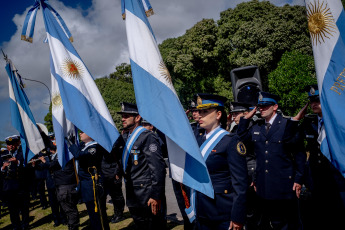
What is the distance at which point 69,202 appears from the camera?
588 centimetres

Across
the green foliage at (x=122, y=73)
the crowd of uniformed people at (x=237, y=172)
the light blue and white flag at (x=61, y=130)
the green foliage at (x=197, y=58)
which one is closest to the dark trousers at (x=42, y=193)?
the crowd of uniformed people at (x=237, y=172)

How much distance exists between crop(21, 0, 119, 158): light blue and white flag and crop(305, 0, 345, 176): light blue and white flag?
2.95 meters

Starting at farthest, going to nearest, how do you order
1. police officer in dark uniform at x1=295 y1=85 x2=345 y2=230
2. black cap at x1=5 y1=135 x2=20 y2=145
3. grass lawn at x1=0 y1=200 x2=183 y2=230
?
black cap at x1=5 y1=135 x2=20 y2=145 < grass lawn at x1=0 y1=200 x2=183 y2=230 < police officer in dark uniform at x1=295 y1=85 x2=345 y2=230

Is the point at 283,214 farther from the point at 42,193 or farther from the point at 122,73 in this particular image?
the point at 122,73

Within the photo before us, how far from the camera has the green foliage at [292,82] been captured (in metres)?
13.9

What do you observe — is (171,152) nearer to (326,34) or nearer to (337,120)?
(337,120)

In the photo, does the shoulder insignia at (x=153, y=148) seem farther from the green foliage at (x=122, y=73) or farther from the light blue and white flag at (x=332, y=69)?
the green foliage at (x=122, y=73)

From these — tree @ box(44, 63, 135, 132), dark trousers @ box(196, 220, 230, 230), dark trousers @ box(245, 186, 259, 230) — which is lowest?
dark trousers @ box(245, 186, 259, 230)

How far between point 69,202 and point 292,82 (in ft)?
42.3

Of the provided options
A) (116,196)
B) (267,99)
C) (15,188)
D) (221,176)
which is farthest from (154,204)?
(15,188)

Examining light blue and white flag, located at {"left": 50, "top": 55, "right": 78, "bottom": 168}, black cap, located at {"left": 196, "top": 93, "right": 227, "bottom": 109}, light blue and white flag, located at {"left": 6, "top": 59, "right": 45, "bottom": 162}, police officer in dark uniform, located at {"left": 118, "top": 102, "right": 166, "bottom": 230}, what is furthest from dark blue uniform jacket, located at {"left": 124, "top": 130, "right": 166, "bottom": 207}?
light blue and white flag, located at {"left": 6, "top": 59, "right": 45, "bottom": 162}

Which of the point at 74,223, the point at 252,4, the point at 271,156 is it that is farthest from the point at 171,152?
the point at 252,4

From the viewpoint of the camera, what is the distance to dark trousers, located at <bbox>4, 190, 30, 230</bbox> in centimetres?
691

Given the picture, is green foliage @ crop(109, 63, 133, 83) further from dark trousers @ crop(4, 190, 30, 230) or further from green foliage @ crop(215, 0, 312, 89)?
dark trousers @ crop(4, 190, 30, 230)
